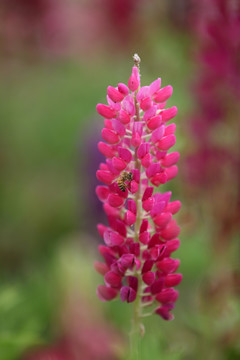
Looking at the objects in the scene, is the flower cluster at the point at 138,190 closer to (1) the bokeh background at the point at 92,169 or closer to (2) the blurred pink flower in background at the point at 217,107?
(1) the bokeh background at the point at 92,169

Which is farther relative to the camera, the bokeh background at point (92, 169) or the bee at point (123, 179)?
the bokeh background at point (92, 169)

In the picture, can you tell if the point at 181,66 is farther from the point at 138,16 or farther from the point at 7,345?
the point at 7,345

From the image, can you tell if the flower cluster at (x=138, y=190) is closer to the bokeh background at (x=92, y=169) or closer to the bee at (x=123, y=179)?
the bee at (x=123, y=179)

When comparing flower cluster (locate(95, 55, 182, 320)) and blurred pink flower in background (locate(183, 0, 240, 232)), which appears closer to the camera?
flower cluster (locate(95, 55, 182, 320))

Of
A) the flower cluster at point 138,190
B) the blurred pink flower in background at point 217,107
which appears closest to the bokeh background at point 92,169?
the blurred pink flower in background at point 217,107

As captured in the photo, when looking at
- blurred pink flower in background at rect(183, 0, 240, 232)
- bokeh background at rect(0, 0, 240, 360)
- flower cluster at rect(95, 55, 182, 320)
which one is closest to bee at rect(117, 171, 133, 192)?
flower cluster at rect(95, 55, 182, 320)

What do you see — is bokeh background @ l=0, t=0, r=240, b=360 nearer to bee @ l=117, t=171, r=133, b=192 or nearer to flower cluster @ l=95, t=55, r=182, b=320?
flower cluster @ l=95, t=55, r=182, b=320
